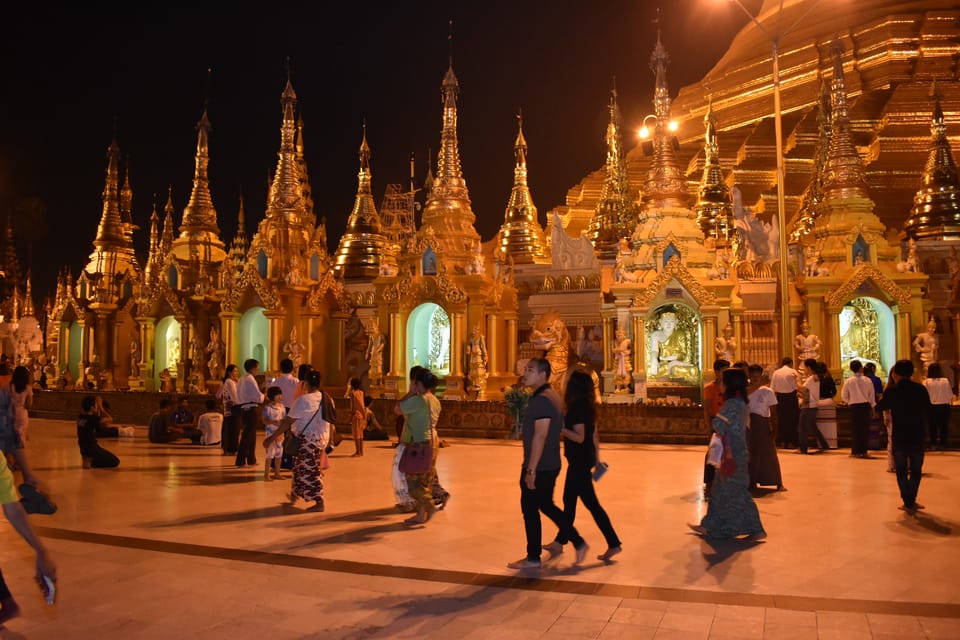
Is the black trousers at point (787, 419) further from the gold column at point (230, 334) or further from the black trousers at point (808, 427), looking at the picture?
the gold column at point (230, 334)

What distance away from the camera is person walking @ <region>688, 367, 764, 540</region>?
7.36 metres

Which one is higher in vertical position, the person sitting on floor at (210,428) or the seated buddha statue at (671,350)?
the seated buddha statue at (671,350)

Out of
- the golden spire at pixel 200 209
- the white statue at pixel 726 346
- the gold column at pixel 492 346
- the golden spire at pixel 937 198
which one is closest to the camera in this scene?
the white statue at pixel 726 346

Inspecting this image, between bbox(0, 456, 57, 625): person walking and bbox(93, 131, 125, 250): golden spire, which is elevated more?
bbox(93, 131, 125, 250): golden spire

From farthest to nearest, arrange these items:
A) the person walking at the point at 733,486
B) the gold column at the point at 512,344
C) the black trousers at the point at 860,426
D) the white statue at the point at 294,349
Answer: the white statue at the point at 294,349, the gold column at the point at 512,344, the black trousers at the point at 860,426, the person walking at the point at 733,486

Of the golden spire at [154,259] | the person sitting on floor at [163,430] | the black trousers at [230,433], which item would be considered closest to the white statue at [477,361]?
the person sitting on floor at [163,430]

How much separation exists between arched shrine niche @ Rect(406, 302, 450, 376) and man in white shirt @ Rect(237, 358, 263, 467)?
889 centimetres

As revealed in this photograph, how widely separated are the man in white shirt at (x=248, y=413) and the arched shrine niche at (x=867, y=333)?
45.2 ft

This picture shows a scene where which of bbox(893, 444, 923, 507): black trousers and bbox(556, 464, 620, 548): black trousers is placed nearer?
bbox(556, 464, 620, 548): black trousers

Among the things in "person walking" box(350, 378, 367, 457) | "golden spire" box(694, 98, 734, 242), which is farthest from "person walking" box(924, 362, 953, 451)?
"golden spire" box(694, 98, 734, 242)

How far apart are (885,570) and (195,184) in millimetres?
28882

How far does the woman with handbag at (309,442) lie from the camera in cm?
899

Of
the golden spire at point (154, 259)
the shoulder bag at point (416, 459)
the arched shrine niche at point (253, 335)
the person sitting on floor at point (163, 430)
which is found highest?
the golden spire at point (154, 259)

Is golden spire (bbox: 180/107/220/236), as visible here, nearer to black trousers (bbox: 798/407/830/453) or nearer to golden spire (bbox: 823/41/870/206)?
golden spire (bbox: 823/41/870/206)
